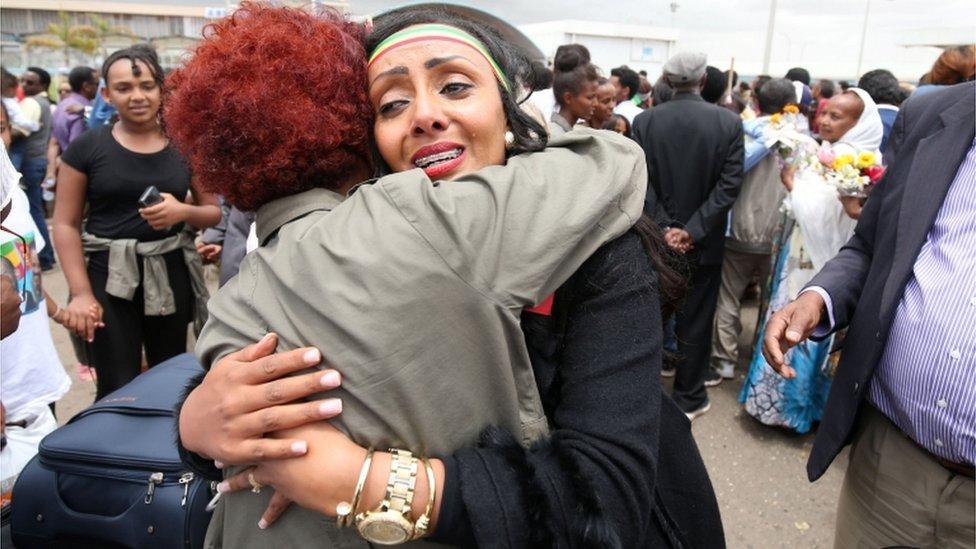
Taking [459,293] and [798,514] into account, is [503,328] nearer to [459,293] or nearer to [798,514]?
[459,293]

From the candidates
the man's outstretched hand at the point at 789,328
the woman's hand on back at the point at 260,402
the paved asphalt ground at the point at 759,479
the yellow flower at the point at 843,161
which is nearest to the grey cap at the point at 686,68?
the yellow flower at the point at 843,161

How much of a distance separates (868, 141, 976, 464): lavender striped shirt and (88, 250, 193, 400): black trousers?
10.7ft

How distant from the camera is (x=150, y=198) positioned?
306cm

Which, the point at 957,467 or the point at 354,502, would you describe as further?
the point at 957,467

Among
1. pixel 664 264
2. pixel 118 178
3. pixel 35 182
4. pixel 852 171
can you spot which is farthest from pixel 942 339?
pixel 35 182

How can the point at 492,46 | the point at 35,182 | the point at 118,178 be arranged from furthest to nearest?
the point at 35,182
the point at 118,178
the point at 492,46

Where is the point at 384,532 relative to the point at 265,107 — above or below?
below

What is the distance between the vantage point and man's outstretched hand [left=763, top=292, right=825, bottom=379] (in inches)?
67.7

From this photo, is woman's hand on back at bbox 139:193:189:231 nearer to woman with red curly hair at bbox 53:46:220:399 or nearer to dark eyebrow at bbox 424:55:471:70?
woman with red curly hair at bbox 53:46:220:399

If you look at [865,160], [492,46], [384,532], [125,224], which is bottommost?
[125,224]

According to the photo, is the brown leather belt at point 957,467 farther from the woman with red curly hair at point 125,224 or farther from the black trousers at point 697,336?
the woman with red curly hair at point 125,224

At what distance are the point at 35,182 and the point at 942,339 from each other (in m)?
8.81

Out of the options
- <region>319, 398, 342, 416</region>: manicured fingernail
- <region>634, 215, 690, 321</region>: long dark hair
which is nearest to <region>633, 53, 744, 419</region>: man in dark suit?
<region>634, 215, 690, 321</region>: long dark hair

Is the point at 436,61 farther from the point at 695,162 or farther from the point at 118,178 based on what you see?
the point at 695,162
